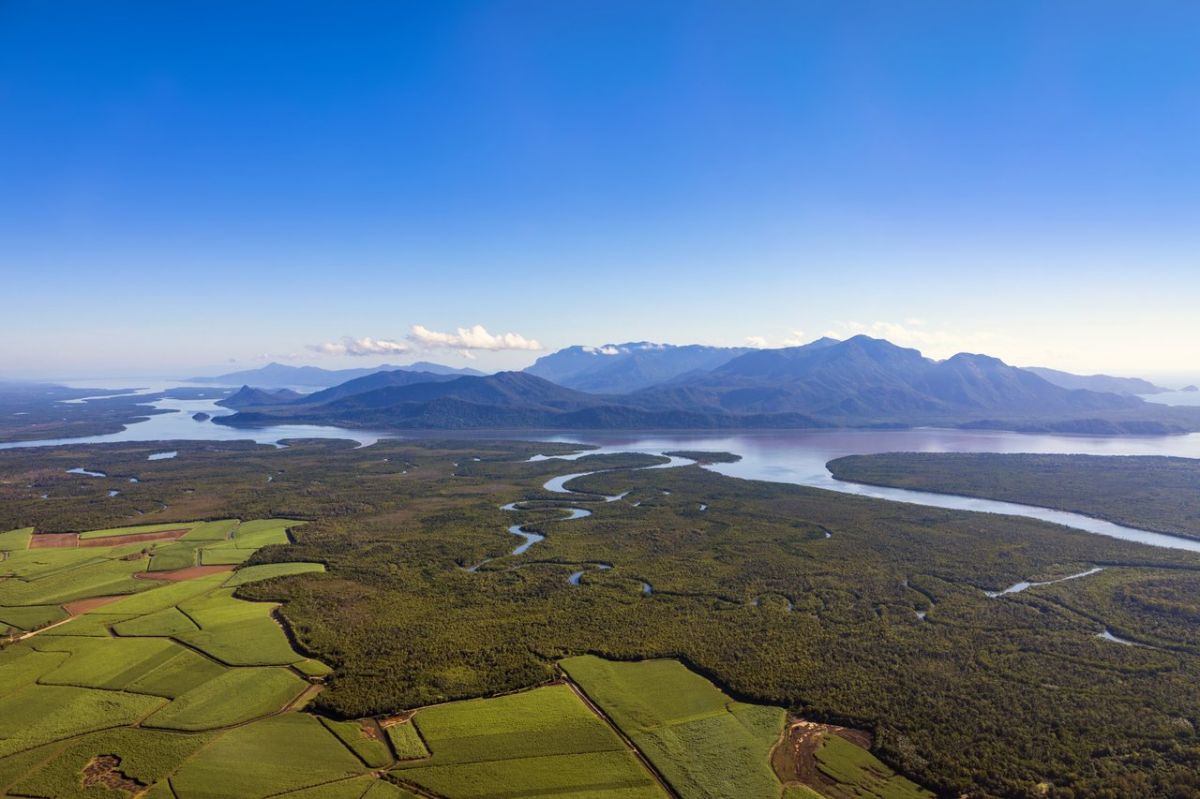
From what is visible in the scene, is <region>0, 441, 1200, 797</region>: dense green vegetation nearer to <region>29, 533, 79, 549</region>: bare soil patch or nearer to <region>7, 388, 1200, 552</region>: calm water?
<region>29, 533, 79, 549</region>: bare soil patch

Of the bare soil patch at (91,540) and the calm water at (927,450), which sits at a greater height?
the calm water at (927,450)

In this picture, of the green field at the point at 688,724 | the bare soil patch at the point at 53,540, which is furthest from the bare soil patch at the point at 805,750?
the bare soil patch at the point at 53,540

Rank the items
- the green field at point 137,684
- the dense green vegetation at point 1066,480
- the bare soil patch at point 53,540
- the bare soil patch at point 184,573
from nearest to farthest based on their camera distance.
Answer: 1. the green field at point 137,684
2. the bare soil patch at point 184,573
3. the bare soil patch at point 53,540
4. the dense green vegetation at point 1066,480

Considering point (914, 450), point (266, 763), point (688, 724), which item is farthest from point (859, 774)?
point (914, 450)

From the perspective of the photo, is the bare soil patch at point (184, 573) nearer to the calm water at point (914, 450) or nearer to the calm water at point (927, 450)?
the calm water at point (914, 450)

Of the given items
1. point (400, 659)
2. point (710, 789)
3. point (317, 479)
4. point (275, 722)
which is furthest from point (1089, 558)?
point (317, 479)

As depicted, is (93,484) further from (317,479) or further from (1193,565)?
(1193,565)
